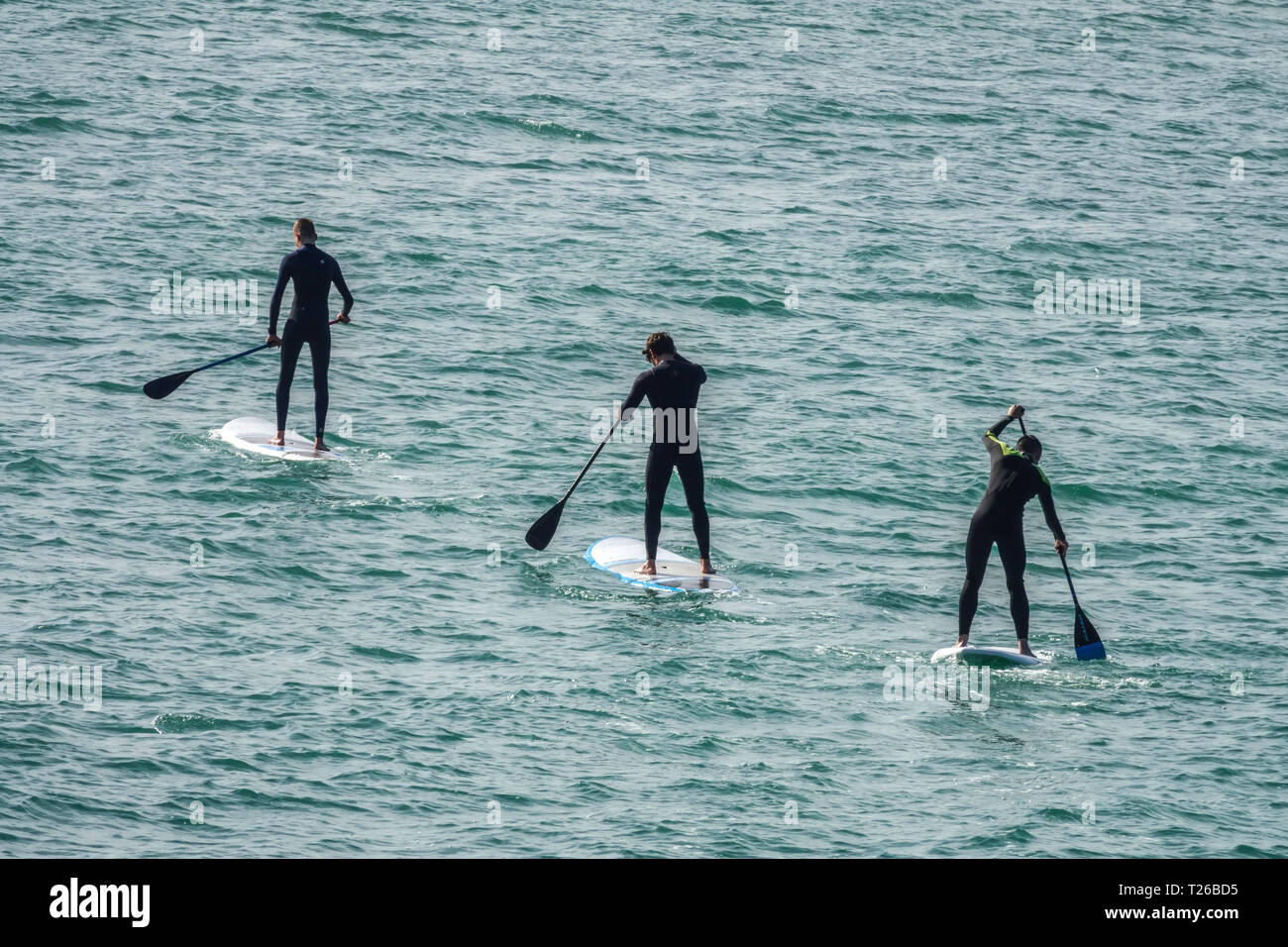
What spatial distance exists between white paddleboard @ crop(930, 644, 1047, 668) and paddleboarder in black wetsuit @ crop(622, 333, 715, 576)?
2364mm

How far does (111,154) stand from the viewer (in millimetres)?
28547

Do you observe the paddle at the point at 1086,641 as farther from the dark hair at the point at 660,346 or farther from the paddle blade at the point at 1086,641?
the dark hair at the point at 660,346

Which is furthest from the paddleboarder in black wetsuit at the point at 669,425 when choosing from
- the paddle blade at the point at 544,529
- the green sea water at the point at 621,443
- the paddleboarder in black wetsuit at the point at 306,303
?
the paddleboarder in black wetsuit at the point at 306,303

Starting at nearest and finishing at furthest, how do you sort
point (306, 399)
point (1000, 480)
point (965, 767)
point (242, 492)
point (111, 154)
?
point (965, 767) < point (1000, 480) < point (242, 492) < point (306, 399) < point (111, 154)

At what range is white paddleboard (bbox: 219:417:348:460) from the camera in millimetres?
16812

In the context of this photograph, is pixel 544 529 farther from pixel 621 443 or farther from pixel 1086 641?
pixel 621 443

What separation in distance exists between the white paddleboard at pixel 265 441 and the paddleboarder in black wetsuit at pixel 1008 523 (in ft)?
22.4

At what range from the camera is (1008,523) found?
13.1 metres

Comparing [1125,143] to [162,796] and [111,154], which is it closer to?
[111,154]

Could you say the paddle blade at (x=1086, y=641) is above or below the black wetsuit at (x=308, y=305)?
below

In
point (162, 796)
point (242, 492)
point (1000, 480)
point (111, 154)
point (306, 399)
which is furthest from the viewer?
point (111, 154)

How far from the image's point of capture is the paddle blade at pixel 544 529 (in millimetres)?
14750

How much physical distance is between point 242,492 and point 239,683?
14.1 ft
